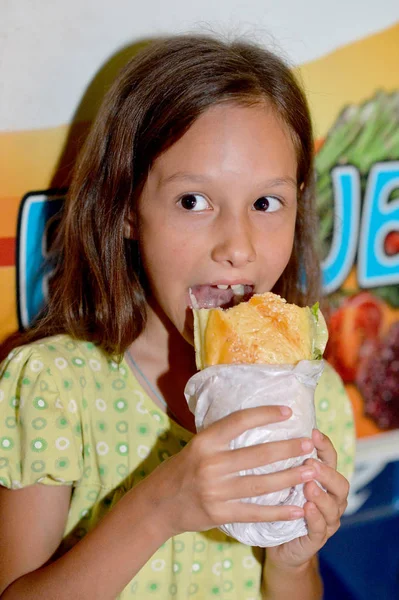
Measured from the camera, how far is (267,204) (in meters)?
1.19

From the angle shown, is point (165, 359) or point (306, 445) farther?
point (165, 359)

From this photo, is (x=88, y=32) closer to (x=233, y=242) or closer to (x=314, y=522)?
(x=233, y=242)

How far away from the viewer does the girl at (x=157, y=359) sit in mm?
1039

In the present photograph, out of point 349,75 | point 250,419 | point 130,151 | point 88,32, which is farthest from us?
point 349,75

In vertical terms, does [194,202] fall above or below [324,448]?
above

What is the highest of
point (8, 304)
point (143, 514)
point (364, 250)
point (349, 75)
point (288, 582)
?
point (349, 75)

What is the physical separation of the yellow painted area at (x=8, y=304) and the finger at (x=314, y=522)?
674mm

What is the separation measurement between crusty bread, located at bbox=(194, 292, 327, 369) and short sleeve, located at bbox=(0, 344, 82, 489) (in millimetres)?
255

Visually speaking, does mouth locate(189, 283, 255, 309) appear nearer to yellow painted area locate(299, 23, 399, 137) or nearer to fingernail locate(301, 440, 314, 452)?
fingernail locate(301, 440, 314, 452)

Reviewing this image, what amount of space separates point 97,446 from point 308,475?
1.30ft

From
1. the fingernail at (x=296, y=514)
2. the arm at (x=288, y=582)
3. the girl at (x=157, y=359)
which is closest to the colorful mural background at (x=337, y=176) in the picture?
the girl at (x=157, y=359)

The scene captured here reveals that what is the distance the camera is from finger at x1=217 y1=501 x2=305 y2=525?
3.14 feet

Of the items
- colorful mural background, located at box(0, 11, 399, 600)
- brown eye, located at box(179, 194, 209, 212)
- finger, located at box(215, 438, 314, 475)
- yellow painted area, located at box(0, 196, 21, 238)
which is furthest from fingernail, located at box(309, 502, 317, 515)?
yellow painted area, located at box(0, 196, 21, 238)

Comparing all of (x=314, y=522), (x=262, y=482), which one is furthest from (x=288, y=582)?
(x=262, y=482)
